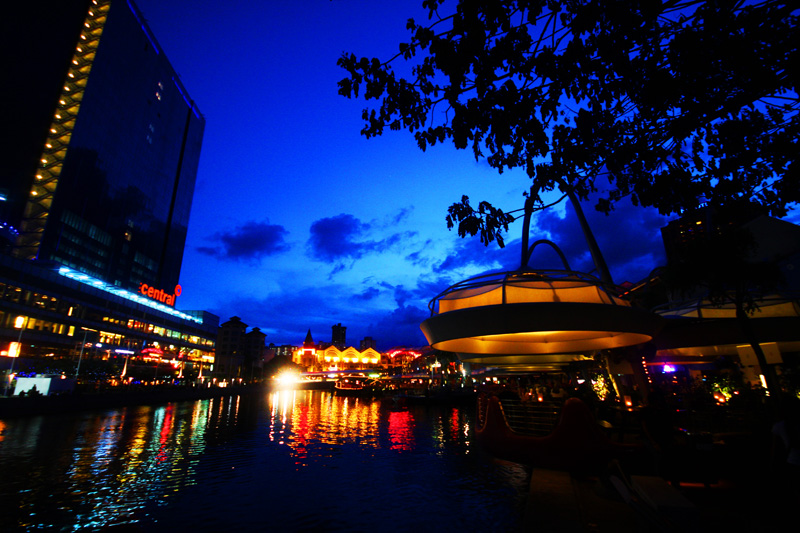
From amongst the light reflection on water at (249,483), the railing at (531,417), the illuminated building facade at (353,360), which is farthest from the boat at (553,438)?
the illuminated building facade at (353,360)

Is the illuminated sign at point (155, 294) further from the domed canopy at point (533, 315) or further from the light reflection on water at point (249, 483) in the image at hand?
the domed canopy at point (533, 315)

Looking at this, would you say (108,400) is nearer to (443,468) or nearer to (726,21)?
(443,468)

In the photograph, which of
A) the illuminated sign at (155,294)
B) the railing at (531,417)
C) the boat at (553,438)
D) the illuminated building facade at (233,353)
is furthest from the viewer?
the illuminated building facade at (233,353)

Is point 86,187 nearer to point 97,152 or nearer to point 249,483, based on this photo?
point 97,152

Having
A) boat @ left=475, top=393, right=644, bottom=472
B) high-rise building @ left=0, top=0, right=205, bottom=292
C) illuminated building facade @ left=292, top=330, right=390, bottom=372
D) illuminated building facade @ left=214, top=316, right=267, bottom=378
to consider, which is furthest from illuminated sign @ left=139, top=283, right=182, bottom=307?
boat @ left=475, top=393, right=644, bottom=472

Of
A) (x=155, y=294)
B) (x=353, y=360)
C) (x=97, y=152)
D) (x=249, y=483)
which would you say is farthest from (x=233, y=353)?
(x=249, y=483)

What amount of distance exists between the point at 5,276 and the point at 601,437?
68.6 metres

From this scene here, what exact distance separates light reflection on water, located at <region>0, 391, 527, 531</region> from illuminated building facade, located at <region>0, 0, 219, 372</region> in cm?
5029

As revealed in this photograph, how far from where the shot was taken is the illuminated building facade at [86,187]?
59.7 meters

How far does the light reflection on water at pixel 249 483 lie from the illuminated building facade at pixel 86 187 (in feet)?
165

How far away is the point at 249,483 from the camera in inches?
452

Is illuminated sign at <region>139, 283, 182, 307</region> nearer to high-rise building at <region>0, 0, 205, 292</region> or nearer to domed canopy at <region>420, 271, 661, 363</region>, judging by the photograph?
high-rise building at <region>0, 0, 205, 292</region>

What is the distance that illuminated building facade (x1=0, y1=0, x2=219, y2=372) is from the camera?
5972cm

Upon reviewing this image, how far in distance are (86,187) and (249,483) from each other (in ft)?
287
